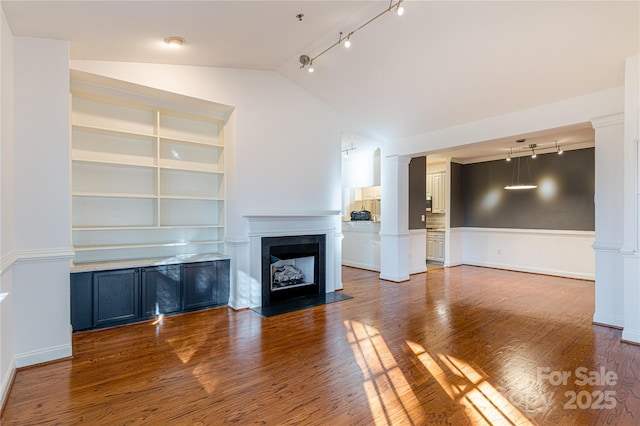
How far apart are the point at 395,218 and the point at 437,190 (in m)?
2.80

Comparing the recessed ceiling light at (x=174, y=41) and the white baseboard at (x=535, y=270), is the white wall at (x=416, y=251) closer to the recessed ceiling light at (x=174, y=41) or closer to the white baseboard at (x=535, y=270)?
the white baseboard at (x=535, y=270)

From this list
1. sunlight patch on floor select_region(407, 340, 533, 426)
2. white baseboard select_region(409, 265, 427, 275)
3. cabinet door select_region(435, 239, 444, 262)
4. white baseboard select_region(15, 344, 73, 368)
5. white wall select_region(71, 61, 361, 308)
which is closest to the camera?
sunlight patch on floor select_region(407, 340, 533, 426)

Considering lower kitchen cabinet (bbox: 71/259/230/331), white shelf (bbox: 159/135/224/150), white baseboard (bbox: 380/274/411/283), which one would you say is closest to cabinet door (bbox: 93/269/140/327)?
lower kitchen cabinet (bbox: 71/259/230/331)

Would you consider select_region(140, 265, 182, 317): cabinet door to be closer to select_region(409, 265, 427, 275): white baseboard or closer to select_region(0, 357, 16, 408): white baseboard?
select_region(0, 357, 16, 408): white baseboard

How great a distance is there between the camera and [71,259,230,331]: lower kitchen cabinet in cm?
357

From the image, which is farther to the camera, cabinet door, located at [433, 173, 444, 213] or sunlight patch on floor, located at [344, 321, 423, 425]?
cabinet door, located at [433, 173, 444, 213]

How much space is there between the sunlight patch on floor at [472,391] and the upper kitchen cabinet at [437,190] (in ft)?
18.9

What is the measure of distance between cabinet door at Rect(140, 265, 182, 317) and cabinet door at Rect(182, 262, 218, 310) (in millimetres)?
99

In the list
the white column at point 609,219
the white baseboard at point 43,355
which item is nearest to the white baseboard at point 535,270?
the white column at point 609,219

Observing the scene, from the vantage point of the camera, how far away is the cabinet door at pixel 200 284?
14.0ft

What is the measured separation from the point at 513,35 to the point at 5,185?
469 centimetres

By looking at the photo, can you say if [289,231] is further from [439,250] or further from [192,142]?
[439,250]

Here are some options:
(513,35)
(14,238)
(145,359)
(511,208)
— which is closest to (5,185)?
(14,238)

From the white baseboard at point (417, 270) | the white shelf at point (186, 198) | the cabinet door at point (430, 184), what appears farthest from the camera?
the cabinet door at point (430, 184)
